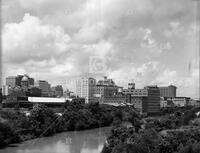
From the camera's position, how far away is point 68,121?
8.94 m

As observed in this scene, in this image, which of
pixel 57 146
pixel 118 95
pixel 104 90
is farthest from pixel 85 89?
pixel 57 146

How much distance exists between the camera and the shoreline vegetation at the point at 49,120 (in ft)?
21.1

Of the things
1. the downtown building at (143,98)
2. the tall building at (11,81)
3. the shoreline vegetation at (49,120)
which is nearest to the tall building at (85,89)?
the shoreline vegetation at (49,120)

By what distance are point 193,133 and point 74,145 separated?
3019 mm

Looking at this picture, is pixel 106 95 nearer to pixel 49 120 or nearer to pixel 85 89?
pixel 85 89

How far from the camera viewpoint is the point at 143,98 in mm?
13633

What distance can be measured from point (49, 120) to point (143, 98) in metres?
6.33

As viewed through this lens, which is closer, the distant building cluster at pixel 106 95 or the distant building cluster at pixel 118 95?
the distant building cluster at pixel 106 95

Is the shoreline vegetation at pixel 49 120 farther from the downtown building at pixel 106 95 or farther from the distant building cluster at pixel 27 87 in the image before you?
the distant building cluster at pixel 27 87

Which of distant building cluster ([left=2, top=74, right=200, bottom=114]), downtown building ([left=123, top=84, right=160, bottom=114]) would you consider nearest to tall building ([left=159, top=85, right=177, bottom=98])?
distant building cluster ([left=2, top=74, right=200, bottom=114])

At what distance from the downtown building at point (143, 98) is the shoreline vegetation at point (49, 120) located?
242 centimetres

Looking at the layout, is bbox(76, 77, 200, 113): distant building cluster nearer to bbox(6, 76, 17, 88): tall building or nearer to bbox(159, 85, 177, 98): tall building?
bbox(6, 76, 17, 88): tall building

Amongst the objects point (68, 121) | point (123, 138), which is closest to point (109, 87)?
point (68, 121)

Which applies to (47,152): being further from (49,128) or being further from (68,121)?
(68,121)
